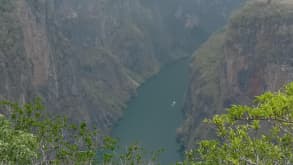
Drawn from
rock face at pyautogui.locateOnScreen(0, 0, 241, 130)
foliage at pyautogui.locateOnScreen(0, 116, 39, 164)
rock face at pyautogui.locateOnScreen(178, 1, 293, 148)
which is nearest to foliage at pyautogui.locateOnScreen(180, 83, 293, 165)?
foliage at pyautogui.locateOnScreen(0, 116, 39, 164)

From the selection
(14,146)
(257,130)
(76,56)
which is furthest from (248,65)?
(14,146)

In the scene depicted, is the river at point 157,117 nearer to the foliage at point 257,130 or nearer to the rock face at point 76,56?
the rock face at point 76,56

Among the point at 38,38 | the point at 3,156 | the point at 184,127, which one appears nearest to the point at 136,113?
the point at 184,127

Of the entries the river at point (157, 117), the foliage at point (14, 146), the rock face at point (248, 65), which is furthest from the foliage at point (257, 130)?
the rock face at point (248, 65)

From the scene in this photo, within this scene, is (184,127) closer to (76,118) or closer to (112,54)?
(76,118)

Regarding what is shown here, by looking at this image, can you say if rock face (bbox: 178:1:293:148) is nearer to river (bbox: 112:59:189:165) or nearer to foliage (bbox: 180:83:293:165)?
river (bbox: 112:59:189:165)
